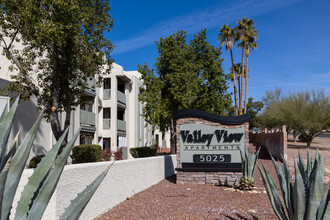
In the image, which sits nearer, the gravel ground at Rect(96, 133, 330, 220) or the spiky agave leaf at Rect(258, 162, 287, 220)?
the spiky agave leaf at Rect(258, 162, 287, 220)

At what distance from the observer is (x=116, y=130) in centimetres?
2911

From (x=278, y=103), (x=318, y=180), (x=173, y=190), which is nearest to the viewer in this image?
Result: (x=318, y=180)

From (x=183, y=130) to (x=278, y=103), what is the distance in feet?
77.4

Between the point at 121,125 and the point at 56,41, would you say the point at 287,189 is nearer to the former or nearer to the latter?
the point at 56,41

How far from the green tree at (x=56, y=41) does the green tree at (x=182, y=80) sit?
1014 centimetres

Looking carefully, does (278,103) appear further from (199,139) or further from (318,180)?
(318,180)

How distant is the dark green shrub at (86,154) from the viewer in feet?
58.9

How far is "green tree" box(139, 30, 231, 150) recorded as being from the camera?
24.3 meters

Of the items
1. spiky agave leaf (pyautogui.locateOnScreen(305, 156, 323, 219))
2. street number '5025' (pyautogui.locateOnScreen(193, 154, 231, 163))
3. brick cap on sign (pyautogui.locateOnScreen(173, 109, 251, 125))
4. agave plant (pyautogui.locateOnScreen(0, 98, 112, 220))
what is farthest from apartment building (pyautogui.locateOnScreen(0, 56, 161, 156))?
spiky agave leaf (pyautogui.locateOnScreen(305, 156, 323, 219))

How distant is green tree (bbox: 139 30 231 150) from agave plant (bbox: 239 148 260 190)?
528 inches

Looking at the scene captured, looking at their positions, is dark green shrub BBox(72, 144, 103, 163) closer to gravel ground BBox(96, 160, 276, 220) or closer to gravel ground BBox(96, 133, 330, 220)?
gravel ground BBox(96, 133, 330, 220)

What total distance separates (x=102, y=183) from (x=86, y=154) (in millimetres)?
11755

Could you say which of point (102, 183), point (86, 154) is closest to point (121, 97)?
point (86, 154)

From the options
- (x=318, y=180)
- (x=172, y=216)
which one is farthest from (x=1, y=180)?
(x=172, y=216)
